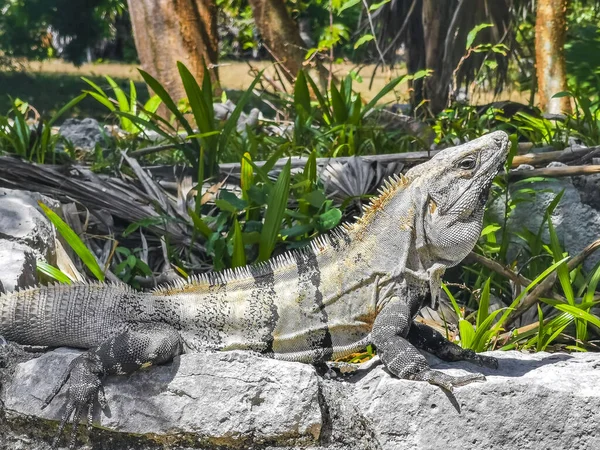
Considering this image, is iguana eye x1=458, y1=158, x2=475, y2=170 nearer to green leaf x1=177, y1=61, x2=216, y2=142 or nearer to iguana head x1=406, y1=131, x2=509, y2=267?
iguana head x1=406, y1=131, x2=509, y2=267

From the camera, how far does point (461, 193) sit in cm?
365

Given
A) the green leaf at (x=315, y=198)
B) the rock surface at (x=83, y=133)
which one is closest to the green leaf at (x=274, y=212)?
the green leaf at (x=315, y=198)

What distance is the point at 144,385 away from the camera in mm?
3557

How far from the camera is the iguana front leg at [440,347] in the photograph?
392 cm

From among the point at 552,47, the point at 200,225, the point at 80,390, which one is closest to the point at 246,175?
the point at 200,225

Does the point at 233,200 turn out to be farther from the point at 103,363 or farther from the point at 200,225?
the point at 103,363

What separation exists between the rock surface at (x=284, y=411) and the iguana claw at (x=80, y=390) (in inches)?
2.1

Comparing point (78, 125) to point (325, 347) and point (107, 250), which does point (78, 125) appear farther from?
point (325, 347)

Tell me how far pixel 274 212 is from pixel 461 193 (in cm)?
138

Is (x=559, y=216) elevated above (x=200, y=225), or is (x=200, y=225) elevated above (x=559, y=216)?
(x=200, y=225)

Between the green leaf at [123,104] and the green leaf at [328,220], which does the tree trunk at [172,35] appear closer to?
the green leaf at [123,104]

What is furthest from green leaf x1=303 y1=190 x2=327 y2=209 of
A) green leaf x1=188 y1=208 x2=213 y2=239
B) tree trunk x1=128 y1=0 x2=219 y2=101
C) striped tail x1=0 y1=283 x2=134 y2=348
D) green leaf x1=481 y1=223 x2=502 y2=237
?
tree trunk x1=128 y1=0 x2=219 y2=101

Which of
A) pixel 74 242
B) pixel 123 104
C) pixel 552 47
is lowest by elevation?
pixel 74 242

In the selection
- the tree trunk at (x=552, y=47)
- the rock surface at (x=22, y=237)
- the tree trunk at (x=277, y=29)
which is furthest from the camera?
the tree trunk at (x=277, y=29)
